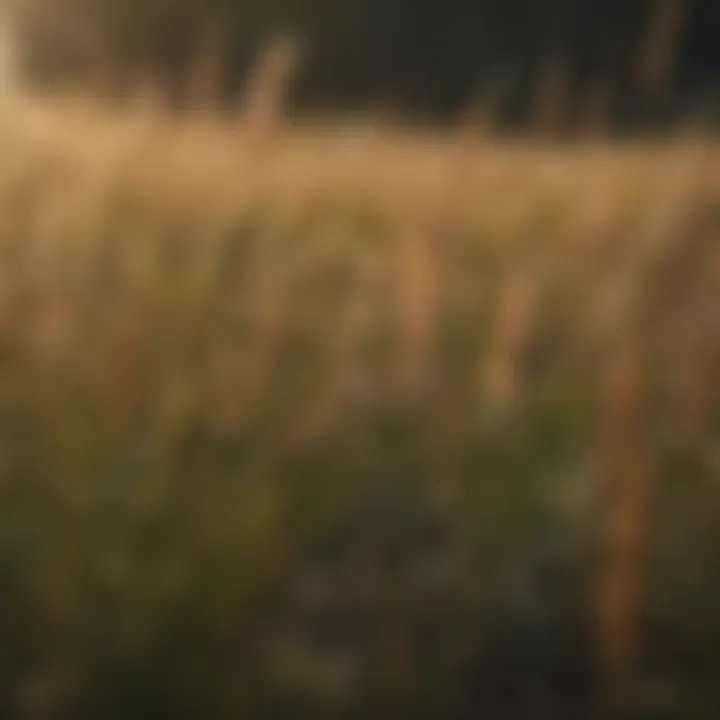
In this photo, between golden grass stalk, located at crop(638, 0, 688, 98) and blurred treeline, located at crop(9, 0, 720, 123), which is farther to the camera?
blurred treeline, located at crop(9, 0, 720, 123)

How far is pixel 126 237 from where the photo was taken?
1.39 metres

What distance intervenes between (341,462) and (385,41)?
3210mm

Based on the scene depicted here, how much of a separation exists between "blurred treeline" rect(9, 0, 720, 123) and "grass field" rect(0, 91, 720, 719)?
48.4 inches

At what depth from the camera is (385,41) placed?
3.95m

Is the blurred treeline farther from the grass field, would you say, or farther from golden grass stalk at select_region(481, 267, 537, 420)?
golden grass stalk at select_region(481, 267, 537, 420)

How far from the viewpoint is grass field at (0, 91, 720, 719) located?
719 mm

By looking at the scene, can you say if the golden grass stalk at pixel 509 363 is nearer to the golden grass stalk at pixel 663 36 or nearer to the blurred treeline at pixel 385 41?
the golden grass stalk at pixel 663 36

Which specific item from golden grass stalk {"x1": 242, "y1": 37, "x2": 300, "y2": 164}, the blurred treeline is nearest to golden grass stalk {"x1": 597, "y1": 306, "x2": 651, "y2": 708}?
golden grass stalk {"x1": 242, "y1": 37, "x2": 300, "y2": 164}

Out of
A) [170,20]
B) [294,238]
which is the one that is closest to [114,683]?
[294,238]

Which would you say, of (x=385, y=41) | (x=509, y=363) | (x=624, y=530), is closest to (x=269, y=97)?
(x=509, y=363)

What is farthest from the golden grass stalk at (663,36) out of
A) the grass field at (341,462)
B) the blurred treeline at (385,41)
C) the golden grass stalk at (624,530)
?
the blurred treeline at (385,41)

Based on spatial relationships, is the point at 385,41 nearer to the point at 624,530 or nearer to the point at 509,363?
the point at 509,363

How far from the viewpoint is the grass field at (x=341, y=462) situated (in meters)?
0.72

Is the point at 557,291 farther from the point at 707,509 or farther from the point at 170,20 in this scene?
the point at 170,20
